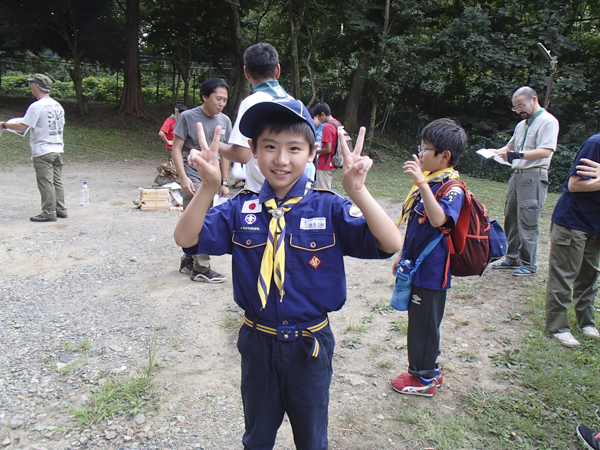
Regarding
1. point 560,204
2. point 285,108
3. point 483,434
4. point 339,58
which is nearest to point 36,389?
point 285,108

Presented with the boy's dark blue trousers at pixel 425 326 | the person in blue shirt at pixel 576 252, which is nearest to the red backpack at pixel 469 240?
the boy's dark blue trousers at pixel 425 326

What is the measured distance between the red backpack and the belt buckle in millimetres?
1282

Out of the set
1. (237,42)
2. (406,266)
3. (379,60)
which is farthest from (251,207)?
(379,60)

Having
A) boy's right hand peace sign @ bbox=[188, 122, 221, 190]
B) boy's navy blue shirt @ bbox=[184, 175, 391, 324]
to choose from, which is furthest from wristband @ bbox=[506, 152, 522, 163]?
boy's right hand peace sign @ bbox=[188, 122, 221, 190]

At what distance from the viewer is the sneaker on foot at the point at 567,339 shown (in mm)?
3436

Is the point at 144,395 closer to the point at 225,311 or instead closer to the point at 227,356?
the point at 227,356

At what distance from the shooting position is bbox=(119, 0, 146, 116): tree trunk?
16.6 m

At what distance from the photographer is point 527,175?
4934 mm

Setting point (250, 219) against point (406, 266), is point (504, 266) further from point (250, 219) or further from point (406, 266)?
point (250, 219)

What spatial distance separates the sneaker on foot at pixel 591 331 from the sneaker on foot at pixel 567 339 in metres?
0.20

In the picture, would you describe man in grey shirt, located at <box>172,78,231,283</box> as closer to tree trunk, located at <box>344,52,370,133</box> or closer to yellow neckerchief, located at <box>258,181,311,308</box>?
yellow neckerchief, located at <box>258,181,311,308</box>

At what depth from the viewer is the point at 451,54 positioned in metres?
15.9

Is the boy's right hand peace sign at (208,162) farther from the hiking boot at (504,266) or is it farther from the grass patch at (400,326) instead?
the hiking boot at (504,266)

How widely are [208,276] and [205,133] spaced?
5.00 feet
